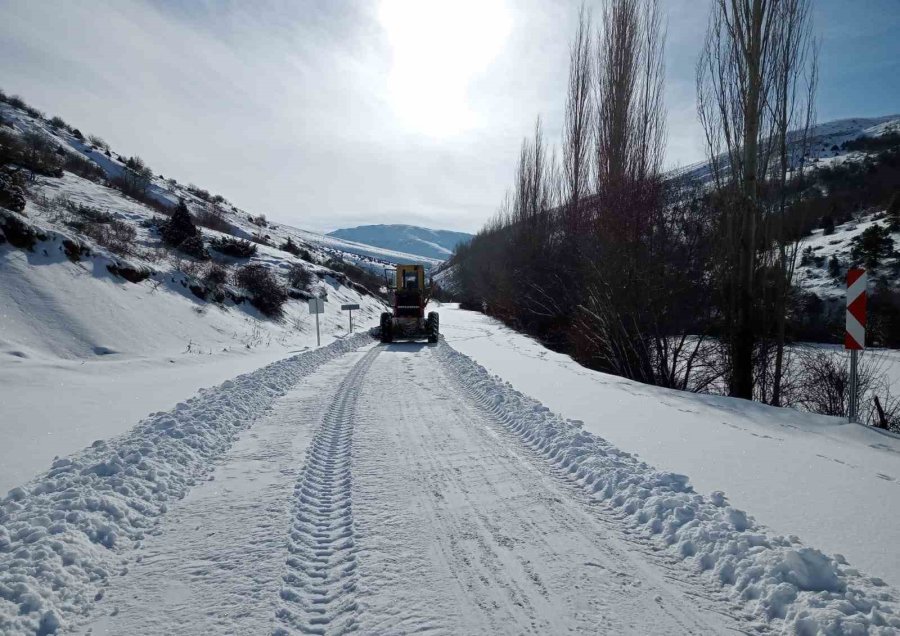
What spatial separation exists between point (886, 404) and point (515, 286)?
16698 millimetres

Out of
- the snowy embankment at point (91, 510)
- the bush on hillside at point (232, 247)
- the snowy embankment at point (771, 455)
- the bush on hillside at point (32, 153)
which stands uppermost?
the bush on hillside at point (32, 153)

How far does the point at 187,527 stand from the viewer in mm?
3645

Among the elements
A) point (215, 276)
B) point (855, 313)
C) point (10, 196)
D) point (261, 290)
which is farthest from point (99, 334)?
point (855, 313)

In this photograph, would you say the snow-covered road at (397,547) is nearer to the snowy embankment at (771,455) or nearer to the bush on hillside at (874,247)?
the snowy embankment at (771,455)

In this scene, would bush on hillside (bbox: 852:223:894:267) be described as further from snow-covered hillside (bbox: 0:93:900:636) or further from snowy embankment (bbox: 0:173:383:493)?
snowy embankment (bbox: 0:173:383:493)

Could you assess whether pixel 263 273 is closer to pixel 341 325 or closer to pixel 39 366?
pixel 341 325

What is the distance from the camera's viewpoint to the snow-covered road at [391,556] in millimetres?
2584

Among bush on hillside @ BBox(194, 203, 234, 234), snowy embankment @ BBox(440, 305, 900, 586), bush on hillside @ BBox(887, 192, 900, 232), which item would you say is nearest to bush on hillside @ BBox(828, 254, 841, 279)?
bush on hillside @ BBox(887, 192, 900, 232)

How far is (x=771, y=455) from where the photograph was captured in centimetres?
495

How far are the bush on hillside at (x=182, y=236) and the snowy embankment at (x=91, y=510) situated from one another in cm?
1847

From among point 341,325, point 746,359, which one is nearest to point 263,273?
point 341,325

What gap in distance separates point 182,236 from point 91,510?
22.3 meters

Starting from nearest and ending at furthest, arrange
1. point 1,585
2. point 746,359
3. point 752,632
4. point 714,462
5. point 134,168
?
1. point 752,632
2. point 1,585
3. point 714,462
4. point 746,359
5. point 134,168

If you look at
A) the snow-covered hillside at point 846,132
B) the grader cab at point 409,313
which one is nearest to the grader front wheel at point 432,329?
the grader cab at point 409,313
